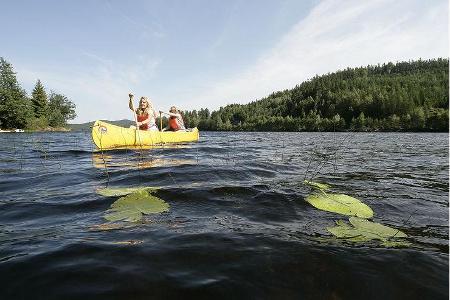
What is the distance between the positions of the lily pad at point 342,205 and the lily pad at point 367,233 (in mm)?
204

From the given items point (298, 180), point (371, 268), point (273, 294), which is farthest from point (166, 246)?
point (298, 180)

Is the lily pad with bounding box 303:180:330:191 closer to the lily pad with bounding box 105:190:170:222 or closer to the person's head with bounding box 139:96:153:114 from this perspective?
the lily pad with bounding box 105:190:170:222

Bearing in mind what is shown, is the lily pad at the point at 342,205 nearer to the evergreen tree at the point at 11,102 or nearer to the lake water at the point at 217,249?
the lake water at the point at 217,249

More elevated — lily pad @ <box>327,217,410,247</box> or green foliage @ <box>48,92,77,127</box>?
green foliage @ <box>48,92,77,127</box>

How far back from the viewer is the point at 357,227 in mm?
3666

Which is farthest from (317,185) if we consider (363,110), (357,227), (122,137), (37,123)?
(363,110)

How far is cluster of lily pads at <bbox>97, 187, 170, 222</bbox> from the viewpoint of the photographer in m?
4.03

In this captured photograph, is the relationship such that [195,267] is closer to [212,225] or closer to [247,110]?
[212,225]

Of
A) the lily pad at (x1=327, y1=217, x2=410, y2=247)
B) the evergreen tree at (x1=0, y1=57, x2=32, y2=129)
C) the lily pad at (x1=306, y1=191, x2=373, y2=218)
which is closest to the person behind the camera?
the lily pad at (x1=327, y1=217, x2=410, y2=247)

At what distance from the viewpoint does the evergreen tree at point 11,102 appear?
67.3m

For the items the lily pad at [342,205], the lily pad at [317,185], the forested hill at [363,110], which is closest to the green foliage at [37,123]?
the forested hill at [363,110]

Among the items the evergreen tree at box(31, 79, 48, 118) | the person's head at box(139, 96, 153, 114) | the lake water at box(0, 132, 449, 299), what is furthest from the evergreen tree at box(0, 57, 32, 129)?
the lake water at box(0, 132, 449, 299)

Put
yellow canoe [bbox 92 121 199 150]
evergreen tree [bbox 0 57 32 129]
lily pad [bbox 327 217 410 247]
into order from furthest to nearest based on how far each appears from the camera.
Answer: evergreen tree [bbox 0 57 32 129] → yellow canoe [bbox 92 121 199 150] → lily pad [bbox 327 217 410 247]

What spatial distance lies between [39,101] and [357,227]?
317ft
